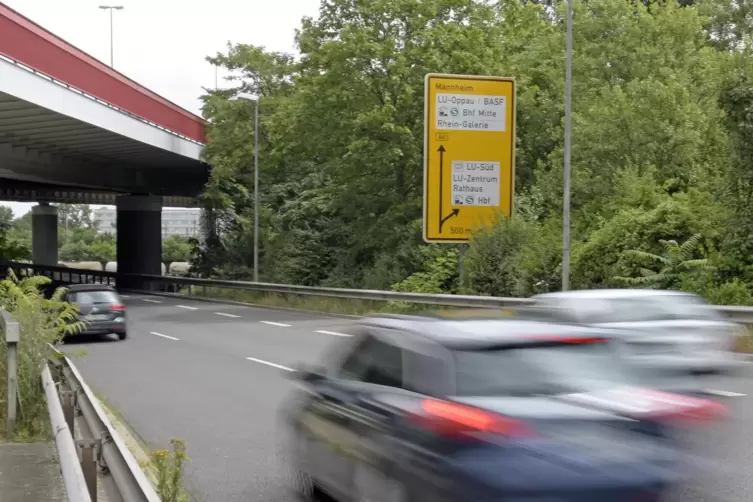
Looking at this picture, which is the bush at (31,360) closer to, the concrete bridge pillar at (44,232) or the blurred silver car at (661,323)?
the blurred silver car at (661,323)

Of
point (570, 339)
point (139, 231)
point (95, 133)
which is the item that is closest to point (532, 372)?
point (570, 339)

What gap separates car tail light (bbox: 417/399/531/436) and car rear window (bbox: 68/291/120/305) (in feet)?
62.8

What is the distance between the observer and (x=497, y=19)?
36.9 metres

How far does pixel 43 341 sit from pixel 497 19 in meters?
29.4

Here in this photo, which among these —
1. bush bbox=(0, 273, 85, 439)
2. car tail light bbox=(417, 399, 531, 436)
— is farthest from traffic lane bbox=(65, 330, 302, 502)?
car tail light bbox=(417, 399, 531, 436)

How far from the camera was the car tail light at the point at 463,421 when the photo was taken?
4.99 meters

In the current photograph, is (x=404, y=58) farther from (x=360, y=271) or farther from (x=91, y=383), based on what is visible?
(x=91, y=383)

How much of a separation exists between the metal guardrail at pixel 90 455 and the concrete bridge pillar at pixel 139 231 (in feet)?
148

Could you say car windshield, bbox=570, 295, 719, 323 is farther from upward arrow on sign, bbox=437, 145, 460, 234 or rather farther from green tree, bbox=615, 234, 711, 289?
upward arrow on sign, bbox=437, 145, 460, 234

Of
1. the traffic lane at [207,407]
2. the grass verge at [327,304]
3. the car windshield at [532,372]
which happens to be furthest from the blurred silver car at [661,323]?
the grass verge at [327,304]

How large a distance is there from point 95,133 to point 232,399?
21.8 metres

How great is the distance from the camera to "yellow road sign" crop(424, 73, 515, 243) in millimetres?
25516

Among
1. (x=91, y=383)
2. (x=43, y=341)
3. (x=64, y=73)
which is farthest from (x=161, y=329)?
(x=43, y=341)

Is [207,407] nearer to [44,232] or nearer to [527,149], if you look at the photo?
[527,149]
